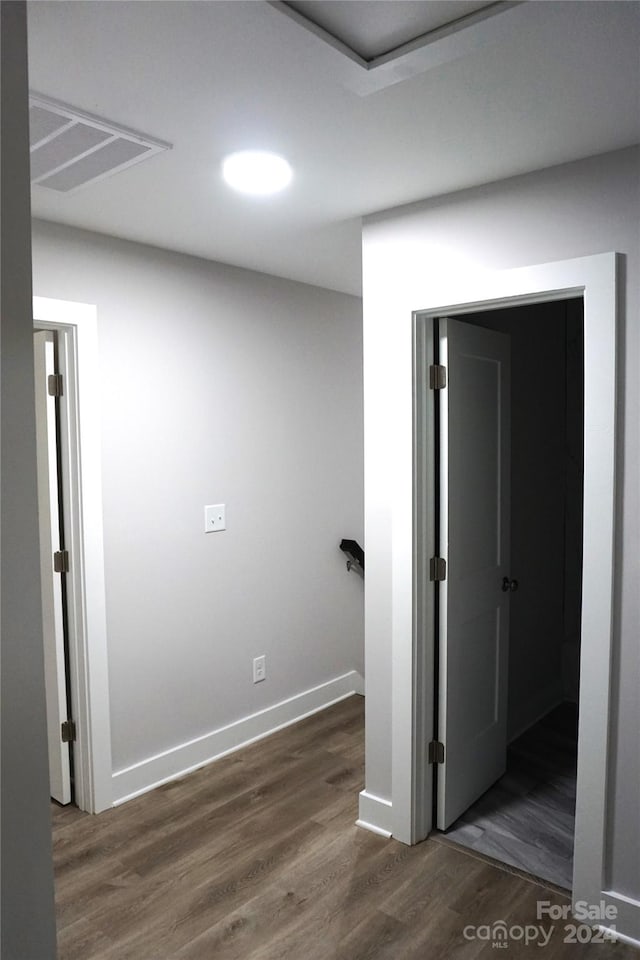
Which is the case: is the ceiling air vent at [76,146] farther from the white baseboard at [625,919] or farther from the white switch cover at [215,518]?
the white baseboard at [625,919]

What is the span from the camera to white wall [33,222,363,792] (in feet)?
9.81

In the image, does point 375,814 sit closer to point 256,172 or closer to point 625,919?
point 625,919

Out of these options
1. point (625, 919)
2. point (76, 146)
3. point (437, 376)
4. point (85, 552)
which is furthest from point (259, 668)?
point (76, 146)

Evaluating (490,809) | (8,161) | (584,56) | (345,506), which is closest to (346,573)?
(345,506)

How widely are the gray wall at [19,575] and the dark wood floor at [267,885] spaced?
1.29 m

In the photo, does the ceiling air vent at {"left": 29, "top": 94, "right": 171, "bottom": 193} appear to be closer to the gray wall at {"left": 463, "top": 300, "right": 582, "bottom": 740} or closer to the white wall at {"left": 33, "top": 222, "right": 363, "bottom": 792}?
the white wall at {"left": 33, "top": 222, "right": 363, "bottom": 792}

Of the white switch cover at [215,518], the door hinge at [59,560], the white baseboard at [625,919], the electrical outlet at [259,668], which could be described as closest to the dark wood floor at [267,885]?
the white baseboard at [625,919]

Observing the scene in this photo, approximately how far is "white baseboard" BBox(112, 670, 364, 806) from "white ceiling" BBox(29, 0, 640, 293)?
2.32 metres

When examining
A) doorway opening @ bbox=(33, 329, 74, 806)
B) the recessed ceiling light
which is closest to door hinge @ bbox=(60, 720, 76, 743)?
doorway opening @ bbox=(33, 329, 74, 806)

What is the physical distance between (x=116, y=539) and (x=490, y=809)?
193cm

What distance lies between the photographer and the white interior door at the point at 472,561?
2.70m

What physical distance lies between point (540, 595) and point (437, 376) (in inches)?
70.6

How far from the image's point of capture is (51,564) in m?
2.92

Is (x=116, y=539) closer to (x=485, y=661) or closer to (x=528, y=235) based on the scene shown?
(x=485, y=661)
